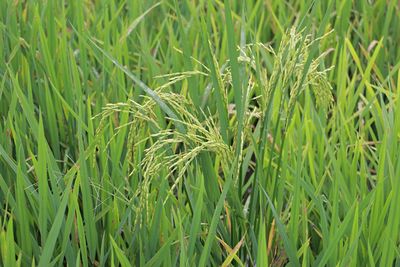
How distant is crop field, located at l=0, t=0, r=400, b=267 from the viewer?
1.16 meters

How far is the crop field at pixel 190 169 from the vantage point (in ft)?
3.82

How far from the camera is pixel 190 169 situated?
4.52ft

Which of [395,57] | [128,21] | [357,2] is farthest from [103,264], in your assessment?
[357,2]

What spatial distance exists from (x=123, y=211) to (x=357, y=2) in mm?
1112

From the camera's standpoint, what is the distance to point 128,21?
6.52ft

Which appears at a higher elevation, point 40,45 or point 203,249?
point 40,45

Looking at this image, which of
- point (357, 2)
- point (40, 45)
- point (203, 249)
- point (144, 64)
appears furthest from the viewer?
point (357, 2)

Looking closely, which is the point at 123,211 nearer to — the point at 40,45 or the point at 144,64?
the point at 40,45

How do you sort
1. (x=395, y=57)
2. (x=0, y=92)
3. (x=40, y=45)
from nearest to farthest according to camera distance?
1. (x=0, y=92)
2. (x=40, y=45)
3. (x=395, y=57)

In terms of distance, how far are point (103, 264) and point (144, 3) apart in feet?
3.05

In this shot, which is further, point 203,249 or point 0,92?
point 0,92

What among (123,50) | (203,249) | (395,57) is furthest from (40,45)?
(395,57)

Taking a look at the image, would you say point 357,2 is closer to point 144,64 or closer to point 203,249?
point 144,64

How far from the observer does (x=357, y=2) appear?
2.20m
